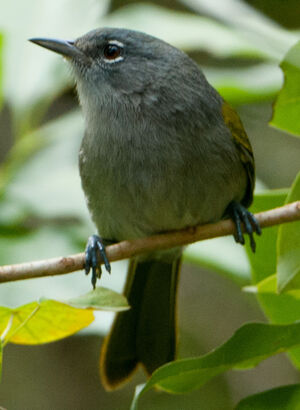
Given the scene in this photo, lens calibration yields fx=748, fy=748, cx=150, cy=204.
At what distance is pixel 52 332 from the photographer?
2172mm

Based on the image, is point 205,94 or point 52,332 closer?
point 52,332

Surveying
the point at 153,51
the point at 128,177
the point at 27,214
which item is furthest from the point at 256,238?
the point at 27,214

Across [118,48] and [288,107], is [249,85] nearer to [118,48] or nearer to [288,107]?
[118,48]

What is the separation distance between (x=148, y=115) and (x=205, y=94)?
0.28 meters

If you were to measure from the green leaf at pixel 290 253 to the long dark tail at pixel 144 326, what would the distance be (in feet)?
3.75

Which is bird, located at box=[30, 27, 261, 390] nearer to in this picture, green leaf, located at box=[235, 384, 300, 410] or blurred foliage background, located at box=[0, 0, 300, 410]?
blurred foliage background, located at box=[0, 0, 300, 410]

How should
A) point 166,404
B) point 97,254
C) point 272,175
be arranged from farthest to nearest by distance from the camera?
1. point 272,175
2. point 166,404
3. point 97,254

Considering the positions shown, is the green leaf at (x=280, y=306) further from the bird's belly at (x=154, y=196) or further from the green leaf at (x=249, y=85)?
the green leaf at (x=249, y=85)

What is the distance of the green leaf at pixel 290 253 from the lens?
2.13m

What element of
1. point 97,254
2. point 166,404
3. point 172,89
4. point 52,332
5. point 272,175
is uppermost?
point 172,89

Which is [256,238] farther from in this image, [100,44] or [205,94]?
[100,44]

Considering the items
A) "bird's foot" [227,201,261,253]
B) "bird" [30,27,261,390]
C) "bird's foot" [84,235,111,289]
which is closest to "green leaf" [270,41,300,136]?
"bird's foot" [227,201,261,253]

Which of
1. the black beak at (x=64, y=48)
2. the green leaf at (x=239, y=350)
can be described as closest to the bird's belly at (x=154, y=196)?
the black beak at (x=64, y=48)

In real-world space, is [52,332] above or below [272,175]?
above
